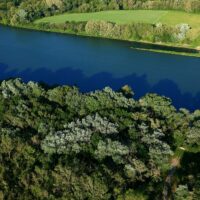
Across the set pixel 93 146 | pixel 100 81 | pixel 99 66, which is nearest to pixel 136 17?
pixel 99 66

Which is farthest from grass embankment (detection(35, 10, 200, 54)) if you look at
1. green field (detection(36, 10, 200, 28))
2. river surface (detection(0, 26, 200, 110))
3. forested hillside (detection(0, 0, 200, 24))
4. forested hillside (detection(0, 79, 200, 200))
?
forested hillside (detection(0, 79, 200, 200))

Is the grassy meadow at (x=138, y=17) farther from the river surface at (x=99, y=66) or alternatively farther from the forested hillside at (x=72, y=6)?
the river surface at (x=99, y=66)

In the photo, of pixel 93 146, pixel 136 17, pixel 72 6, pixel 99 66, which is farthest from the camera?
pixel 72 6

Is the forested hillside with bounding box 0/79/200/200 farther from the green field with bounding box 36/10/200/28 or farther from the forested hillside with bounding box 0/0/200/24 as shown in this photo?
the forested hillside with bounding box 0/0/200/24

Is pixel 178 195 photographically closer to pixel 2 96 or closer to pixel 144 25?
pixel 2 96

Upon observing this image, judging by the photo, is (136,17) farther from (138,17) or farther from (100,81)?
(100,81)

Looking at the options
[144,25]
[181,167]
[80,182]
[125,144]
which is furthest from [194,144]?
[144,25]
